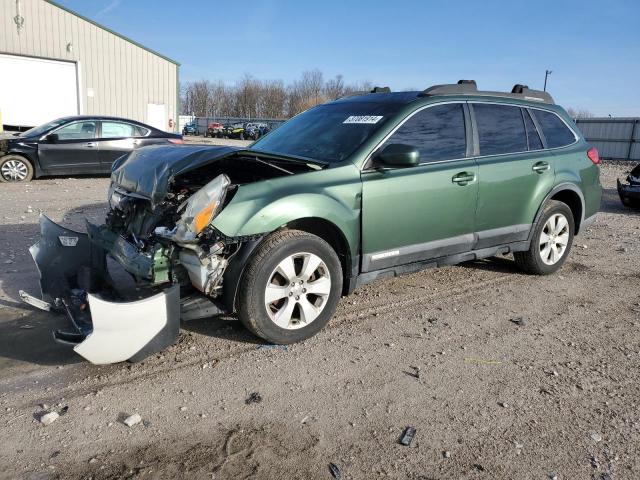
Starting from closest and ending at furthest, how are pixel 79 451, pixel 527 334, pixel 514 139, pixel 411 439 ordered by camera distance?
pixel 79 451, pixel 411 439, pixel 527 334, pixel 514 139

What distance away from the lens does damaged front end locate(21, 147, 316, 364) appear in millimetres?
3117

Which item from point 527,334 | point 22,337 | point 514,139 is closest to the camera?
point 22,337

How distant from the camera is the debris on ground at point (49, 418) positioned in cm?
275

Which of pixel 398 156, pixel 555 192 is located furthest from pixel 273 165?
pixel 555 192

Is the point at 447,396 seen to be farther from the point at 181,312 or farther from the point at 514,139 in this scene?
the point at 514,139

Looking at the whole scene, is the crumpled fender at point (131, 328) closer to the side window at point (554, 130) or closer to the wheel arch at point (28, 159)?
the side window at point (554, 130)

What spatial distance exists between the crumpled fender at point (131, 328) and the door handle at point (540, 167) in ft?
12.2

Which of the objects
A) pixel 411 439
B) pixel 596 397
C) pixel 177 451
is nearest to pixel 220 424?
pixel 177 451

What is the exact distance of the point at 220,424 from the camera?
280 cm

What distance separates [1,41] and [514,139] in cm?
2237

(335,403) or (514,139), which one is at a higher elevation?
(514,139)

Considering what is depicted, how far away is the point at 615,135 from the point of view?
95.1 ft

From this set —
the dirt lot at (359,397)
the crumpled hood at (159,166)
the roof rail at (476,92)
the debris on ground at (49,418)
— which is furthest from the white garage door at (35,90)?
the debris on ground at (49,418)

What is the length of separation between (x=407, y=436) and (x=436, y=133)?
2731mm
